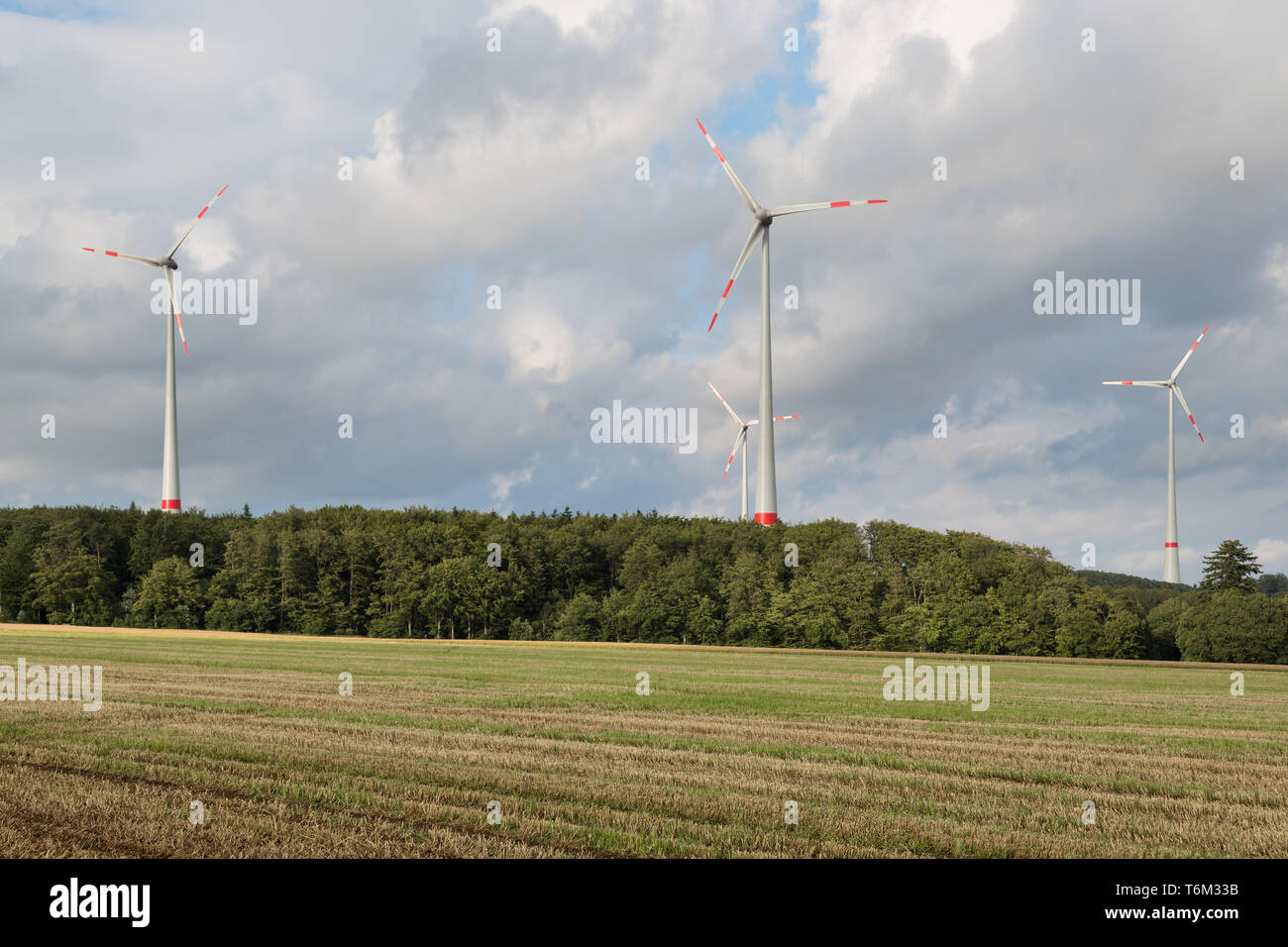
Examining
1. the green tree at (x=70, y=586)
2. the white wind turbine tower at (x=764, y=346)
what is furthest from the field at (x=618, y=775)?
the green tree at (x=70, y=586)

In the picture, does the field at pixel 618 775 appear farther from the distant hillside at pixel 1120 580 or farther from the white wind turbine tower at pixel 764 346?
the distant hillside at pixel 1120 580

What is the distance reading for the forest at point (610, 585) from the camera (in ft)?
328

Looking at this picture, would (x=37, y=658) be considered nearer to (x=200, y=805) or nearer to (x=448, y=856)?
(x=200, y=805)

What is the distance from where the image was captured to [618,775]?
55.9ft

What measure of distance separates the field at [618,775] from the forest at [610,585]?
6985 cm

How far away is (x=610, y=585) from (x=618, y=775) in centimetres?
12035

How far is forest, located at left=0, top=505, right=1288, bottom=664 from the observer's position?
100 metres

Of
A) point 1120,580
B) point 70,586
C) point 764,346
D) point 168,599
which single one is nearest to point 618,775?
point 764,346

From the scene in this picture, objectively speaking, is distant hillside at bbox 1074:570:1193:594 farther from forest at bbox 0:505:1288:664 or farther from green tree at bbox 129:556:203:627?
green tree at bbox 129:556:203:627

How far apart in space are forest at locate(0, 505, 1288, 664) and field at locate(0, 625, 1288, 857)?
6985cm

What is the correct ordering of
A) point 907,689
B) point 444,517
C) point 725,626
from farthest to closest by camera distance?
point 444,517 → point 725,626 → point 907,689

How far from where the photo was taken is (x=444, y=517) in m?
146
